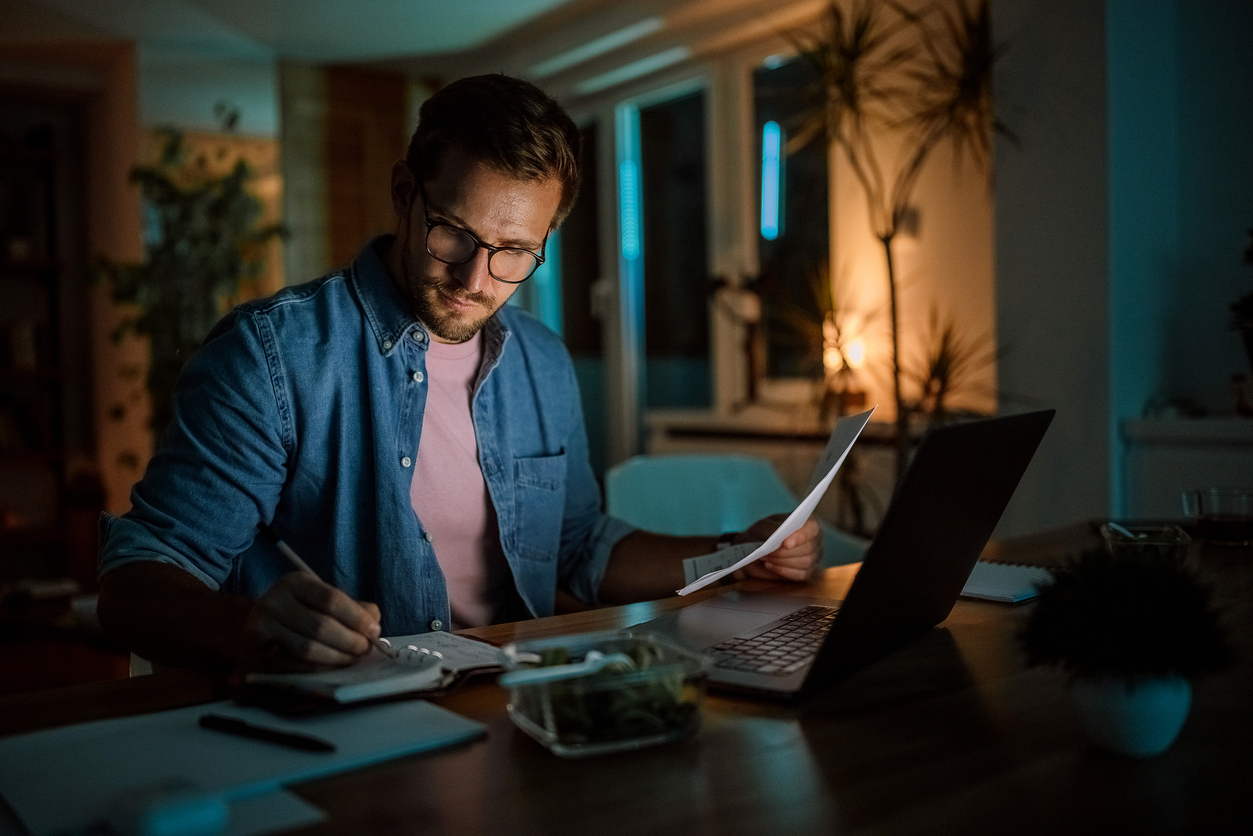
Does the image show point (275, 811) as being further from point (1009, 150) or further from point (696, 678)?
point (1009, 150)

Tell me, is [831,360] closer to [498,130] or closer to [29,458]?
[498,130]

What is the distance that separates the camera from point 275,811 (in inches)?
27.0

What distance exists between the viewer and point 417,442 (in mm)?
1521

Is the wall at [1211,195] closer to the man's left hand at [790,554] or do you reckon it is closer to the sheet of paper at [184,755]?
the man's left hand at [790,554]

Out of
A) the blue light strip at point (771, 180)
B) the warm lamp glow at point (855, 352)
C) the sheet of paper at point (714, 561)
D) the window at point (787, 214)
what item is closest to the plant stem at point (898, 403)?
the warm lamp glow at point (855, 352)

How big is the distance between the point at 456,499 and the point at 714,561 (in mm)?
455

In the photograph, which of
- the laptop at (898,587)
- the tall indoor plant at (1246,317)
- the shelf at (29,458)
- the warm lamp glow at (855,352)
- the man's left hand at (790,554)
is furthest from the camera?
the shelf at (29,458)

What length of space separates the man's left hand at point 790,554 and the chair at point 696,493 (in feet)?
3.29

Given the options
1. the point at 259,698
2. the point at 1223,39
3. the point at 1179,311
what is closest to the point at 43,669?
the point at 259,698

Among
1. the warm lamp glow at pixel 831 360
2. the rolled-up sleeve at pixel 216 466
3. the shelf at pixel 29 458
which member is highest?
the warm lamp glow at pixel 831 360

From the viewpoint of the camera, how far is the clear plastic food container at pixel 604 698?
0.77 meters

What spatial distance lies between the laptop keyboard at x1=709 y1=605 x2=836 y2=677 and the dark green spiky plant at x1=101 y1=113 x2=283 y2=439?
14.0 feet

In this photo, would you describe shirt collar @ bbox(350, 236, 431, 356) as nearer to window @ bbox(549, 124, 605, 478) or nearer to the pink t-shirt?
the pink t-shirt

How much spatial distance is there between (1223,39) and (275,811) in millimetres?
3062
